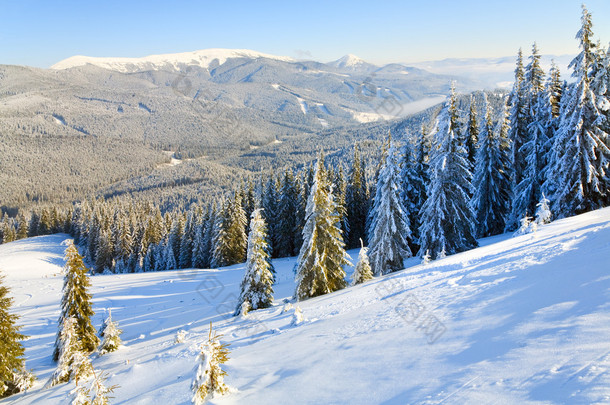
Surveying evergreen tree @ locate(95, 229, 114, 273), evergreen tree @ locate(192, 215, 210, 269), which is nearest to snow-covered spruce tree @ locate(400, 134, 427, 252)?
evergreen tree @ locate(192, 215, 210, 269)

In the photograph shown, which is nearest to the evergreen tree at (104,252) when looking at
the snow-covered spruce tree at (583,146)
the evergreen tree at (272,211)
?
the evergreen tree at (272,211)

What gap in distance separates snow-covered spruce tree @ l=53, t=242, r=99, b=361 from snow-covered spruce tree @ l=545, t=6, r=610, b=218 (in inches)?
1182

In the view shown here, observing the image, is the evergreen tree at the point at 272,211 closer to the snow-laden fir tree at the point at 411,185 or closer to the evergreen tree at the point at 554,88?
the snow-laden fir tree at the point at 411,185

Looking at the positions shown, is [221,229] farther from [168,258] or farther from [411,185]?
[411,185]

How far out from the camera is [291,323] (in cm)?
1200

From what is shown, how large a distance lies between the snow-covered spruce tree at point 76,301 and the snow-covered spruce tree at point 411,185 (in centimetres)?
2760

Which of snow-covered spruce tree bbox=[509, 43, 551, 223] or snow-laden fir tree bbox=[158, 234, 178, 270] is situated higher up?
snow-covered spruce tree bbox=[509, 43, 551, 223]

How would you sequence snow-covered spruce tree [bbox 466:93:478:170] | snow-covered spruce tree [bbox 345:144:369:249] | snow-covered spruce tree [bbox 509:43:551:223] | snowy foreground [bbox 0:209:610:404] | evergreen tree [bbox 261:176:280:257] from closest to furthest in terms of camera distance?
snowy foreground [bbox 0:209:610:404] < snow-covered spruce tree [bbox 509:43:551:223] < snow-covered spruce tree [bbox 466:93:478:170] < snow-covered spruce tree [bbox 345:144:369:249] < evergreen tree [bbox 261:176:280:257]

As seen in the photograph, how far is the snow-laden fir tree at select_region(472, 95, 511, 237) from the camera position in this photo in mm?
29172

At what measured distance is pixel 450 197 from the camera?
75.7 feet

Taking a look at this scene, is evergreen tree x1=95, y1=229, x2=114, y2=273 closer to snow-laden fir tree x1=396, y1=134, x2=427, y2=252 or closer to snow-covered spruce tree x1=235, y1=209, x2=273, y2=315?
snow-covered spruce tree x1=235, y1=209, x2=273, y2=315

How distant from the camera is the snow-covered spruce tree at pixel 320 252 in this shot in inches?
778

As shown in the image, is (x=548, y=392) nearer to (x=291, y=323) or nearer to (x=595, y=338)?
(x=595, y=338)

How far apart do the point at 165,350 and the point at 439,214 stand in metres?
19.3
